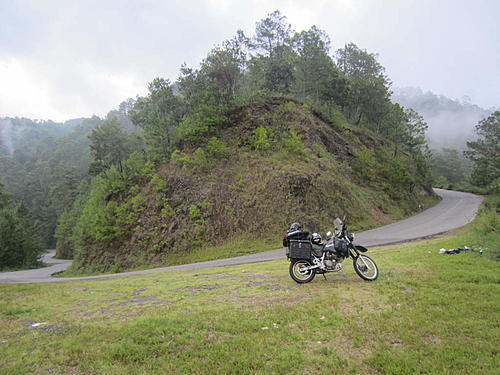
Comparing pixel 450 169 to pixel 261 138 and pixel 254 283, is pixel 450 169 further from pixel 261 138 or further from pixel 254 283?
pixel 254 283

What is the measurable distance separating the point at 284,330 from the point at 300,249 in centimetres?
324

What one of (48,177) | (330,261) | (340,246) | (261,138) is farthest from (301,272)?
(48,177)

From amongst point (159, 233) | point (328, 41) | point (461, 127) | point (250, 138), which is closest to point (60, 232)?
point (159, 233)

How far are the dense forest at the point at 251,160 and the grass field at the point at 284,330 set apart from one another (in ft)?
52.0

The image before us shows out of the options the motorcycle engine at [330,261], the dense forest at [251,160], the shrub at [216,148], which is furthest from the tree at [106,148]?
the motorcycle engine at [330,261]

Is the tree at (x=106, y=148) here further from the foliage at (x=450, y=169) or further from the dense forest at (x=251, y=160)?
the foliage at (x=450, y=169)

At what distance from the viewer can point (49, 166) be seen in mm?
84688

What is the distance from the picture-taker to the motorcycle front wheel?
756 cm

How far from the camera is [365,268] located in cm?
742

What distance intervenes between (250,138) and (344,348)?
89.1 feet

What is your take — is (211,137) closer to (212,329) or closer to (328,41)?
(328,41)

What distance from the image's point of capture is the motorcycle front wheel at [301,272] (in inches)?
298

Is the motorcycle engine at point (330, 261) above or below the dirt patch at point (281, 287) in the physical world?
above

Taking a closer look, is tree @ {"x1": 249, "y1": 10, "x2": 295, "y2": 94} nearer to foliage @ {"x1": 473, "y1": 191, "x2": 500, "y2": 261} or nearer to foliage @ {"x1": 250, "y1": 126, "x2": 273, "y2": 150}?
foliage @ {"x1": 250, "y1": 126, "x2": 273, "y2": 150}
